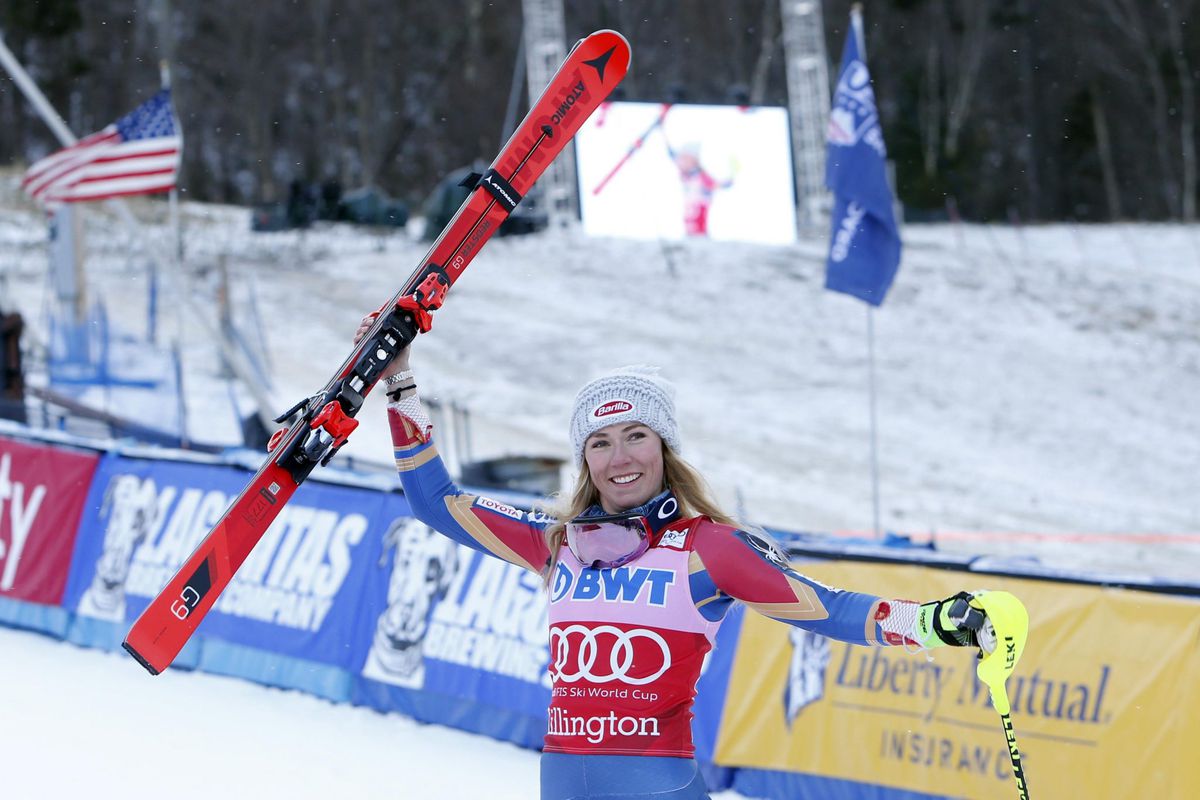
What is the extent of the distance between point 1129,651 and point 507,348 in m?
16.9

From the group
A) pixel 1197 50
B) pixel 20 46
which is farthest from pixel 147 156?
pixel 1197 50

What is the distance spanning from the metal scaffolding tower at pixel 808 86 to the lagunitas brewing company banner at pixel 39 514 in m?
19.7

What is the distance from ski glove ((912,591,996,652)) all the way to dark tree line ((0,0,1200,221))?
117ft

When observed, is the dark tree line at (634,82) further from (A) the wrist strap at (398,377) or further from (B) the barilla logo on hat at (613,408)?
(B) the barilla logo on hat at (613,408)

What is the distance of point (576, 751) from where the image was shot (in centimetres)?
291

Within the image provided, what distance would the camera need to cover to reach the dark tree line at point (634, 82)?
126ft

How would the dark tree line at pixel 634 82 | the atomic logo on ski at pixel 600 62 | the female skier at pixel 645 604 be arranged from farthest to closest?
the dark tree line at pixel 634 82 → the atomic logo on ski at pixel 600 62 → the female skier at pixel 645 604

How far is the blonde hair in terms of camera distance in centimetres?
308

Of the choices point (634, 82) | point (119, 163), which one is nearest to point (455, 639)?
point (119, 163)

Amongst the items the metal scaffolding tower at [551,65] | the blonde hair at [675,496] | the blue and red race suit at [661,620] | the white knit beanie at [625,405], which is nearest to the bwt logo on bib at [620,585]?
the blue and red race suit at [661,620]

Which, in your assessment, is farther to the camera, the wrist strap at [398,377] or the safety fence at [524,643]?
the safety fence at [524,643]

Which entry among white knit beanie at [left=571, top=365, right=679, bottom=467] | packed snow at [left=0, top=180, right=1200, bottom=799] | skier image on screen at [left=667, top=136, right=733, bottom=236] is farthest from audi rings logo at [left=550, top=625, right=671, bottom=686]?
skier image on screen at [left=667, top=136, right=733, bottom=236]

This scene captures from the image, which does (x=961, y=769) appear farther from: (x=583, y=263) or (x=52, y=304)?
(x=583, y=263)

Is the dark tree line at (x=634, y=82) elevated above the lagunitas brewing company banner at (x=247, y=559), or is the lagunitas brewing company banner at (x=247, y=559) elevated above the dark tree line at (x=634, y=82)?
the dark tree line at (x=634, y=82)
